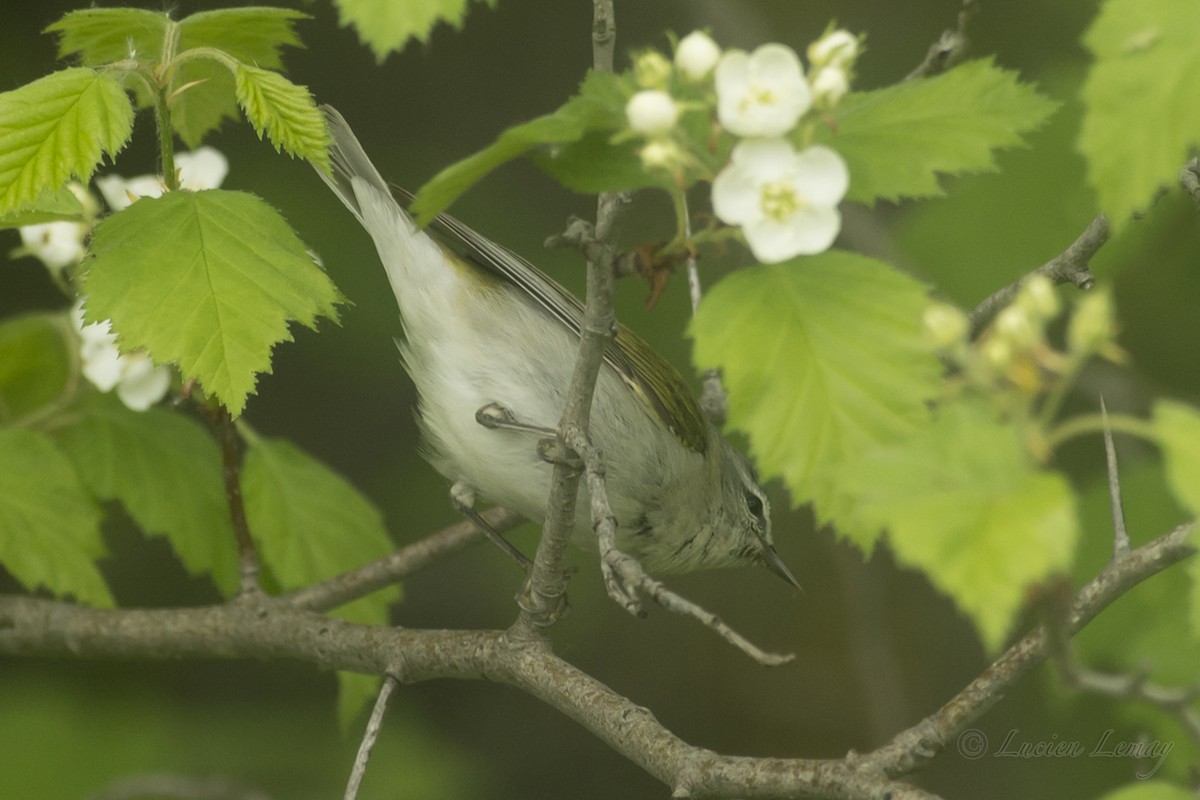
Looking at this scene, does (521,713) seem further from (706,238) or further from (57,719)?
(706,238)

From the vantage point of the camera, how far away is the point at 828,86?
1.70 metres

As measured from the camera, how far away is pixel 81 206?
2.85 m

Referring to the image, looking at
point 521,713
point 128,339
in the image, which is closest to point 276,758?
point 521,713

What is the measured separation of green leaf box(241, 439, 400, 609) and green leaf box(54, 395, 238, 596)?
0.14m

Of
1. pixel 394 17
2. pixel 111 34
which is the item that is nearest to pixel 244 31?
pixel 111 34

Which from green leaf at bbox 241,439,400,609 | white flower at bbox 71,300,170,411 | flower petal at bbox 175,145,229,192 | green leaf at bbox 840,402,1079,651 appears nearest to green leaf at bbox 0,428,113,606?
white flower at bbox 71,300,170,411

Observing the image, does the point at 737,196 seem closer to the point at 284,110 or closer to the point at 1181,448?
the point at 1181,448

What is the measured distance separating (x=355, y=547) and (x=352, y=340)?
6.71 ft

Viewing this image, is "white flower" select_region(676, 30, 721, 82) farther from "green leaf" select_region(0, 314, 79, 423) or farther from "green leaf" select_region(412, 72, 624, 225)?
"green leaf" select_region(0, 314, 79, 423)

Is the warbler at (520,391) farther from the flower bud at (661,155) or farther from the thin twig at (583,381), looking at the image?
the flower bud at (661,155)

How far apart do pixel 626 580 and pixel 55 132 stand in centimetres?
128

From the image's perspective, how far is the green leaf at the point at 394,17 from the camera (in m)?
1.89

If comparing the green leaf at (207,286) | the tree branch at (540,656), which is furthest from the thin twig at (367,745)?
the green leaf at (207,286)

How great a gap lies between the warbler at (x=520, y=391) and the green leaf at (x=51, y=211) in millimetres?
857
